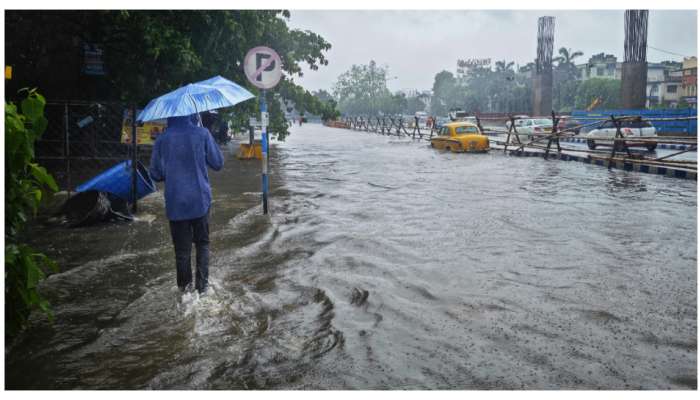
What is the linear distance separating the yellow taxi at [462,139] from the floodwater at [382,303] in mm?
15018

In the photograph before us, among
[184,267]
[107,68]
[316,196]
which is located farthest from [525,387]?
[107,68]

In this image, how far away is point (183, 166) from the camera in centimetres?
554

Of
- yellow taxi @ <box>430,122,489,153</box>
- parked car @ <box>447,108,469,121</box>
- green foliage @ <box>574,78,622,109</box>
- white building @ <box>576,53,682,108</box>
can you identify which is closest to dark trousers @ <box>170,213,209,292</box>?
yellow taxi @ <box>430,122,489,153</box>

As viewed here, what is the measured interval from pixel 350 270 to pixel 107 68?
12.4 meters

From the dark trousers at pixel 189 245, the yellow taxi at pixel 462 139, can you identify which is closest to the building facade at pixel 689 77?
the yellow taxi at pixel 462 139

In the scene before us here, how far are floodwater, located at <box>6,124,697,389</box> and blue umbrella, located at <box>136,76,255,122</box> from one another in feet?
5.13

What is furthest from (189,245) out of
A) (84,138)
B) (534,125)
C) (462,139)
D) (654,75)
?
(654,75)

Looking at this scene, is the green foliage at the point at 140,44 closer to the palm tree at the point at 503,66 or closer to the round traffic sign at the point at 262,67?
the round traffic sign at the point at 262,67

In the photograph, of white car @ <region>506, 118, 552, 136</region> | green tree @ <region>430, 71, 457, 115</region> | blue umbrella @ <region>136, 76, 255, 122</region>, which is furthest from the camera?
green tree @ <region>430, 71, 457, 115</region>

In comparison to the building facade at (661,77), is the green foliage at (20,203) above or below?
below

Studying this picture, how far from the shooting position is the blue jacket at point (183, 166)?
5535 mm

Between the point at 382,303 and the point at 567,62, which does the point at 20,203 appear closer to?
the point at 382,303

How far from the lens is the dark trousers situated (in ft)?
18.7

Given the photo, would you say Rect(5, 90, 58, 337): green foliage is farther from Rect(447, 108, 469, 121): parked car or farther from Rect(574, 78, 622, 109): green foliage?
Rect(574, 78, 622, 109): green foliage
